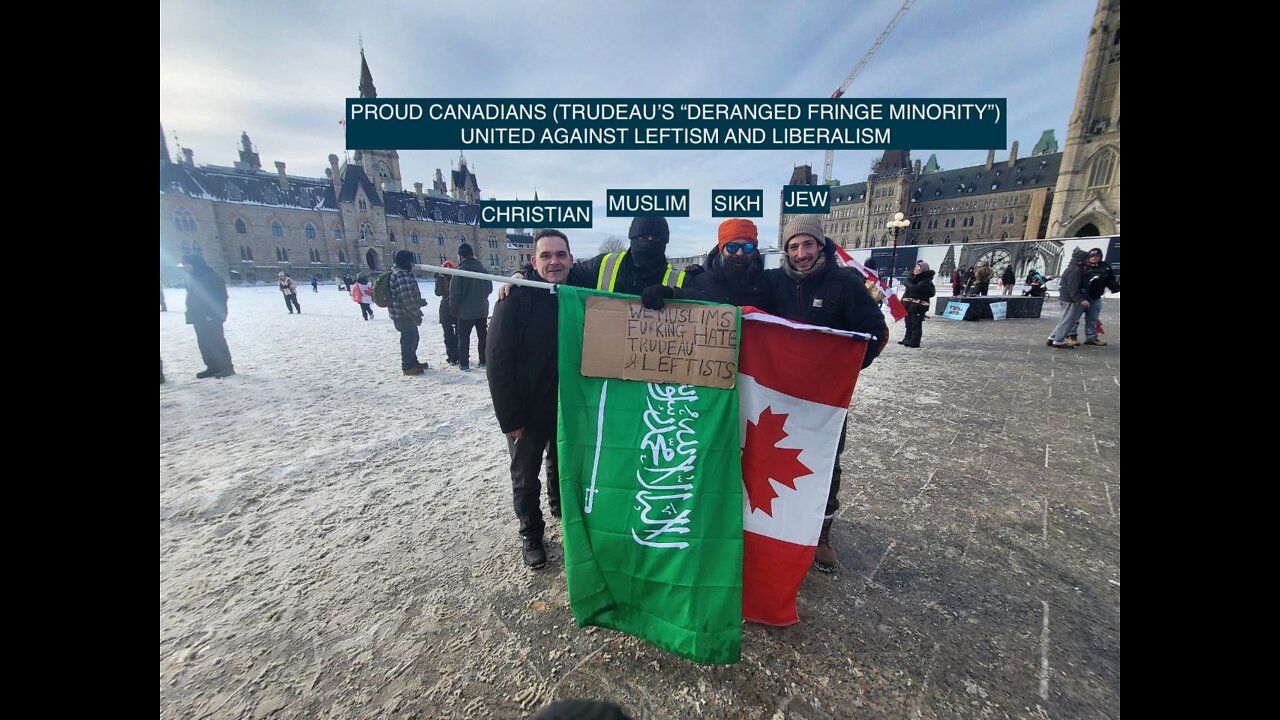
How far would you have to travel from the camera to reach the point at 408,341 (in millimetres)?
6918

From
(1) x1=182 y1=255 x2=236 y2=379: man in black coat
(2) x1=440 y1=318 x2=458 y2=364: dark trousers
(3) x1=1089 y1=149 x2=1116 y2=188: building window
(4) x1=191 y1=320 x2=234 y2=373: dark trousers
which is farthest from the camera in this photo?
(3) x1=1089 y1=149 x2=1116 y2=188: building window

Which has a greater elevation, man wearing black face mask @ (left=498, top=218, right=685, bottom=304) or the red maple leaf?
man wearing black face mask @ (left=498, top=218, right=685, bottom=304)

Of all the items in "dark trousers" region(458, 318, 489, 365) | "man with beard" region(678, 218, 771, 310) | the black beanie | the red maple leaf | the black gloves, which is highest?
the black beanie

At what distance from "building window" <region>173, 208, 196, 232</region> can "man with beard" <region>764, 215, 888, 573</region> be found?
63.7 metres

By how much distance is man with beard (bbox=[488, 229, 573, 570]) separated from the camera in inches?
94.5

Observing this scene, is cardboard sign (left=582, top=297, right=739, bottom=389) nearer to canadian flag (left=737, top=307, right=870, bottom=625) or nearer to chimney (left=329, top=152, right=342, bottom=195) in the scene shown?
canadian flag (left=737, top=307, right=870, bottom=625)

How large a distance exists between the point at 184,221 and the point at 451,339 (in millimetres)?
57794

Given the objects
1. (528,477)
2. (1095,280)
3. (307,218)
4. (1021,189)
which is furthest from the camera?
(1021,189)

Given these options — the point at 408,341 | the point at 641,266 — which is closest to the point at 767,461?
the point at 641,266

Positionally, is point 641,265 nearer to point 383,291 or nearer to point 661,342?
point 661,342

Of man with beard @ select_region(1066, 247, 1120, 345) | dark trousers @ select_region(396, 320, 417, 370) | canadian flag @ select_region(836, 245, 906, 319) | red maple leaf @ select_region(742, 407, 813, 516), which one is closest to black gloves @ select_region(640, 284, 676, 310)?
red maple leaf @ select_region(742, 407, 813, 516)

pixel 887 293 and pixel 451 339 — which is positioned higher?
pixel 887 293
